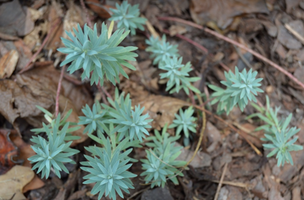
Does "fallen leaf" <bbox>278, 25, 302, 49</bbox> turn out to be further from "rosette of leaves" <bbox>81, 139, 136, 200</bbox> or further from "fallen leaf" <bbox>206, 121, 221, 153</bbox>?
"rosette of leaves" <bbox>81, 139, 136, 200</bbox>

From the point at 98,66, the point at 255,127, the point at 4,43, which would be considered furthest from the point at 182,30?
the point at 4,43

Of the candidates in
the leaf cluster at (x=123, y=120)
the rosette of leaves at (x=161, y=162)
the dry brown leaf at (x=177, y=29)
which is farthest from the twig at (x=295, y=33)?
the leaf cluster at (x=123, y=120)

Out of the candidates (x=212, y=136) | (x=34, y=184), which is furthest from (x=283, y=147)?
(x=34, y=184)

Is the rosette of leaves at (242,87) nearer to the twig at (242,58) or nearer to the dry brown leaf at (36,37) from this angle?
the twig at (242,58)

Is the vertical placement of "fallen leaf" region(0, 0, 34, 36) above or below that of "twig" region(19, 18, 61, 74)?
above

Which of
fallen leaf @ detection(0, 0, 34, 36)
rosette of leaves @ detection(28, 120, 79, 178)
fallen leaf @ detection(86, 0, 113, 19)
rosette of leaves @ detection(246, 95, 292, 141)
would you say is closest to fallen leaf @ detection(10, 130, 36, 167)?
rosette of leaves @ detection(28, 120, 79, 178)
